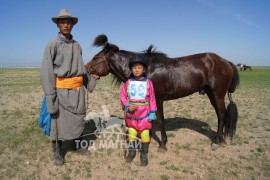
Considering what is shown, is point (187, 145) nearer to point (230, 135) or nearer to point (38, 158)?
point (230, 135)

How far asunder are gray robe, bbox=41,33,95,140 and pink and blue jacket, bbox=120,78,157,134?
0.93m

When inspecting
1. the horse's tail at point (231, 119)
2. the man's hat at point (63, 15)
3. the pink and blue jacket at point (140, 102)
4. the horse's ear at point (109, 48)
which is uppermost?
the man's hat at point (63, 15)

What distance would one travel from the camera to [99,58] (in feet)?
16.1

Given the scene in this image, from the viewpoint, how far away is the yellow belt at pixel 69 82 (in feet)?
13.2

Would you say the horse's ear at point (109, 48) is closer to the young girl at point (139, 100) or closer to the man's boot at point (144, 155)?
the young girl at point (139, 100)

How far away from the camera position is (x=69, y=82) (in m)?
4.08

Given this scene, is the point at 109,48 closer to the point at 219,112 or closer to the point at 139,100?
the point at 139,100

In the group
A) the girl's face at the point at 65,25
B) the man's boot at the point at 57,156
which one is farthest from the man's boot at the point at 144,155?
the girl's face at the point at 65,25

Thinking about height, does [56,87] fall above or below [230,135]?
above

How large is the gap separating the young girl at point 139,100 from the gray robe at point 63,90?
3.01ft

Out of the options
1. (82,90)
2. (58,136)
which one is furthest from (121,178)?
(82,90)

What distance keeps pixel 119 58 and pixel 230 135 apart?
3.12 meters

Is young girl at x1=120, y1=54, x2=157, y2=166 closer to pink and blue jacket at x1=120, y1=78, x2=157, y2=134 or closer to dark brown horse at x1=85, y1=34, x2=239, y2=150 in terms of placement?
pink and blue jacket at x1=120, y1=78, x2=157, y2=134

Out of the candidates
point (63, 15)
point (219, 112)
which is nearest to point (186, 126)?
point (219, 112)
